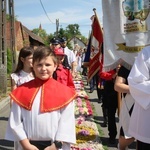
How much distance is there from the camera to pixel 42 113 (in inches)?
109

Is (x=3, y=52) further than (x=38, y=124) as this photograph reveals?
Yes

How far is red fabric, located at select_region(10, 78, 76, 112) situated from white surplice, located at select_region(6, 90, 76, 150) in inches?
1.6

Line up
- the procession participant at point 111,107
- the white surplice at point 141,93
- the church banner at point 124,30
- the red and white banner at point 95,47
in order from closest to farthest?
the white surplice at point 141,93, the church banner at point 124,30, the procession participant at point 111,107, the red and white banner at point 95,47

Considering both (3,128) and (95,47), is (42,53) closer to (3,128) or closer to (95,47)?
(95,47)

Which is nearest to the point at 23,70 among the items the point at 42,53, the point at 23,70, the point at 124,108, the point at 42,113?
the point at 23,70

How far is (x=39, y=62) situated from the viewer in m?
2.88

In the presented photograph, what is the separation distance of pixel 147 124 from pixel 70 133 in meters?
0.65

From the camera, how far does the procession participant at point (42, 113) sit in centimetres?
277

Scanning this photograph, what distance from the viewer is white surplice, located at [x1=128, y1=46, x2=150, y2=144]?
2566 millimetres

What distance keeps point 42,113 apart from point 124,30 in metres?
1.49

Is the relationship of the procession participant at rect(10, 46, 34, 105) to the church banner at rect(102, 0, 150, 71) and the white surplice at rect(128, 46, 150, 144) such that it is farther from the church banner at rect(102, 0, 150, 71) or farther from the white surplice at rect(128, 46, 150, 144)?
the white surplice at rect(128, 46, 150, 144)

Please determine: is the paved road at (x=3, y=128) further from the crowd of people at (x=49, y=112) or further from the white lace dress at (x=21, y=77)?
the crowd of people at (x=49, y=112)

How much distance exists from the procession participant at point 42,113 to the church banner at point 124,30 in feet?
3.57

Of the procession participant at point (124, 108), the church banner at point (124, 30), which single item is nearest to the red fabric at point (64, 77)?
the church banner at point (124, 30)
